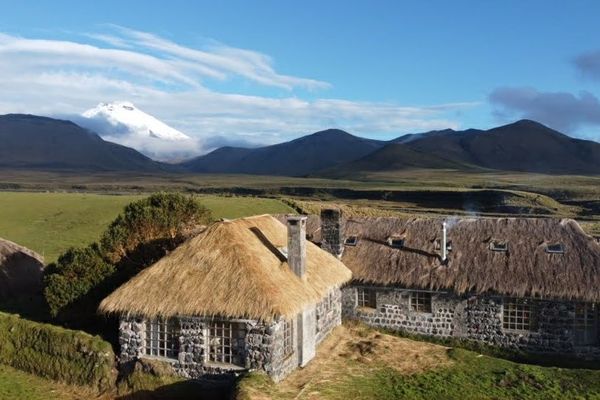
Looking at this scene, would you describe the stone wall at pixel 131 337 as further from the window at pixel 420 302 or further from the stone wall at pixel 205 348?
the window at pixel 420 302

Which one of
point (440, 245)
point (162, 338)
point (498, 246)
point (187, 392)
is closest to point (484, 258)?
point (498, 246)

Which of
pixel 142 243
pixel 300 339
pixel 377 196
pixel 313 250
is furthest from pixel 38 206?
pixel 377 196

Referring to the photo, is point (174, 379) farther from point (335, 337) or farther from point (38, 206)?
point (38, 206)

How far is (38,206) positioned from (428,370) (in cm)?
4452

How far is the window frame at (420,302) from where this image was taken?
24.1m

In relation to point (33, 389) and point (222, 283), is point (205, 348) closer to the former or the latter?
point (222, 283)

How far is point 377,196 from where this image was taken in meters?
107

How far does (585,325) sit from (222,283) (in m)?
12.7

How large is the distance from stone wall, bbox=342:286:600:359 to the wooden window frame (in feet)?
0.39

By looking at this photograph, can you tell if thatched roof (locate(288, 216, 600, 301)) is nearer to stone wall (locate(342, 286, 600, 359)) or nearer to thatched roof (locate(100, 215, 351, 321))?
stone wall (locate(342, 286, 600, 359))

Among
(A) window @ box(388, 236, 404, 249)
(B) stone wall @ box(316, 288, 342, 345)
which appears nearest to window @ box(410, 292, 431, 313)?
(A) window @ box(388, 236, 404, 249)

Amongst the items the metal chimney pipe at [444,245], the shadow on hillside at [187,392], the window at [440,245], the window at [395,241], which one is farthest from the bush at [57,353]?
the window at [440,245]

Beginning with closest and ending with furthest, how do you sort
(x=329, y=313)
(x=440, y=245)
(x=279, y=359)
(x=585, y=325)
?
(x=279, y=359) < (x=585, y=325) < (x=329, y=313) < (x=440, y=245)

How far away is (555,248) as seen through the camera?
24.0m
